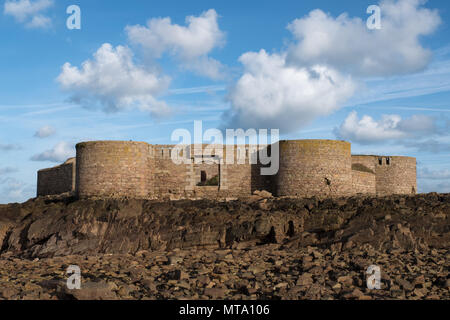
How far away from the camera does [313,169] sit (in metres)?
19.0

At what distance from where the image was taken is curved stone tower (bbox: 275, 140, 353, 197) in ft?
62.2

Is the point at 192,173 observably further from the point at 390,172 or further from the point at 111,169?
the point at 390,172

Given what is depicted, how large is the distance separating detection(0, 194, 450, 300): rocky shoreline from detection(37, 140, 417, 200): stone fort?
1.52 meters

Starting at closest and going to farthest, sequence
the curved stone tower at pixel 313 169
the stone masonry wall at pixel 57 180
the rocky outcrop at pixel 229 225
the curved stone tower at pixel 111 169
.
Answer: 1. the rocky outcrop at pixel 229 225
2. the curved stone tower at pixel 313 169
3. the curved stone tower at pixel 111 169
4. the stone masonry wall at pixel 57 180

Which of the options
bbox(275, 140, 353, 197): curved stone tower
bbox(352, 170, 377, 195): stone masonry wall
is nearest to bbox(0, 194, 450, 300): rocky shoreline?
bbox(275, 140, 353, 197): curved stone tower

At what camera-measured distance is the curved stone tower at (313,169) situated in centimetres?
1897

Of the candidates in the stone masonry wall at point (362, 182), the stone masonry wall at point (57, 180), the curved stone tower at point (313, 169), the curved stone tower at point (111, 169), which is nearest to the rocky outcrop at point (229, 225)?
the curved stone tower at point (111, 169)

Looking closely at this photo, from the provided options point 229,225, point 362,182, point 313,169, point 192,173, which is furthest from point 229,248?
point 362,182

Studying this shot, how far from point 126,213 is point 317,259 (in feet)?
25.0
